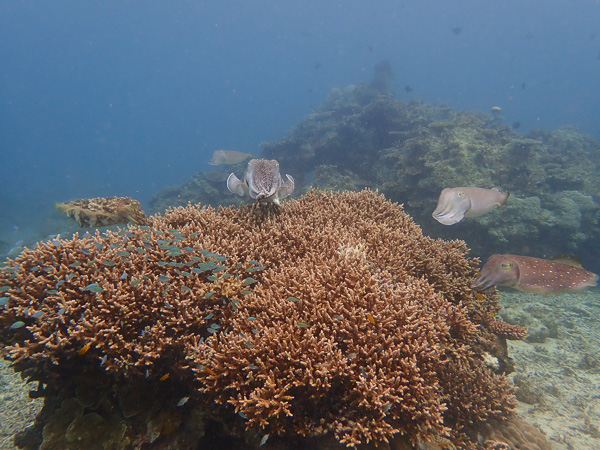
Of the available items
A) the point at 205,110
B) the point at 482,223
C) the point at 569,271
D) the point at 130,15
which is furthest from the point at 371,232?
the point at 130,15

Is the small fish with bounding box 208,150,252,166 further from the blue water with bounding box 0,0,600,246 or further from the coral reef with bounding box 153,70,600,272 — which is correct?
the blue water with bounding box 0,0,600,246

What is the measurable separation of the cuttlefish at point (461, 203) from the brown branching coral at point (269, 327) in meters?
0.76

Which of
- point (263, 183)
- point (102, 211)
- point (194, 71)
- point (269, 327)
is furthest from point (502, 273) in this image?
point (194, 71)

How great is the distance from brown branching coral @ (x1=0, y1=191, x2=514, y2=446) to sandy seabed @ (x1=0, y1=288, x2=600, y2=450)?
8.05 feet

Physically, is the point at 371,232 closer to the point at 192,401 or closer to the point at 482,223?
the point at 192,401

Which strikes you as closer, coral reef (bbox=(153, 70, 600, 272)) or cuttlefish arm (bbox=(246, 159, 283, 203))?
cuttlefish arm (bbox=(246, 159, 283, 203))

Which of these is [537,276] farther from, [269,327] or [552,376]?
[552,376]

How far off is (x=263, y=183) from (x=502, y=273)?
335 cm

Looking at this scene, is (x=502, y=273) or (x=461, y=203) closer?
(x=502, y=273)

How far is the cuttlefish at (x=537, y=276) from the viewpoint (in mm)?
3543

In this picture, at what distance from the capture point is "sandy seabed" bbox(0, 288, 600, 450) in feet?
15.8

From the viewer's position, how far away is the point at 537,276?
141 inches

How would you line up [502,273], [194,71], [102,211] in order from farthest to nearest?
1. [194,71]
2. [102,211]
3. [502,273]

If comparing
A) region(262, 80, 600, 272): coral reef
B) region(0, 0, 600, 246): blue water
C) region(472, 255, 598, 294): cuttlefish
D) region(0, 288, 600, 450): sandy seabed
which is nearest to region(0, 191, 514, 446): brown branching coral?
region(472, 255, 598, 294): cuttlefish
